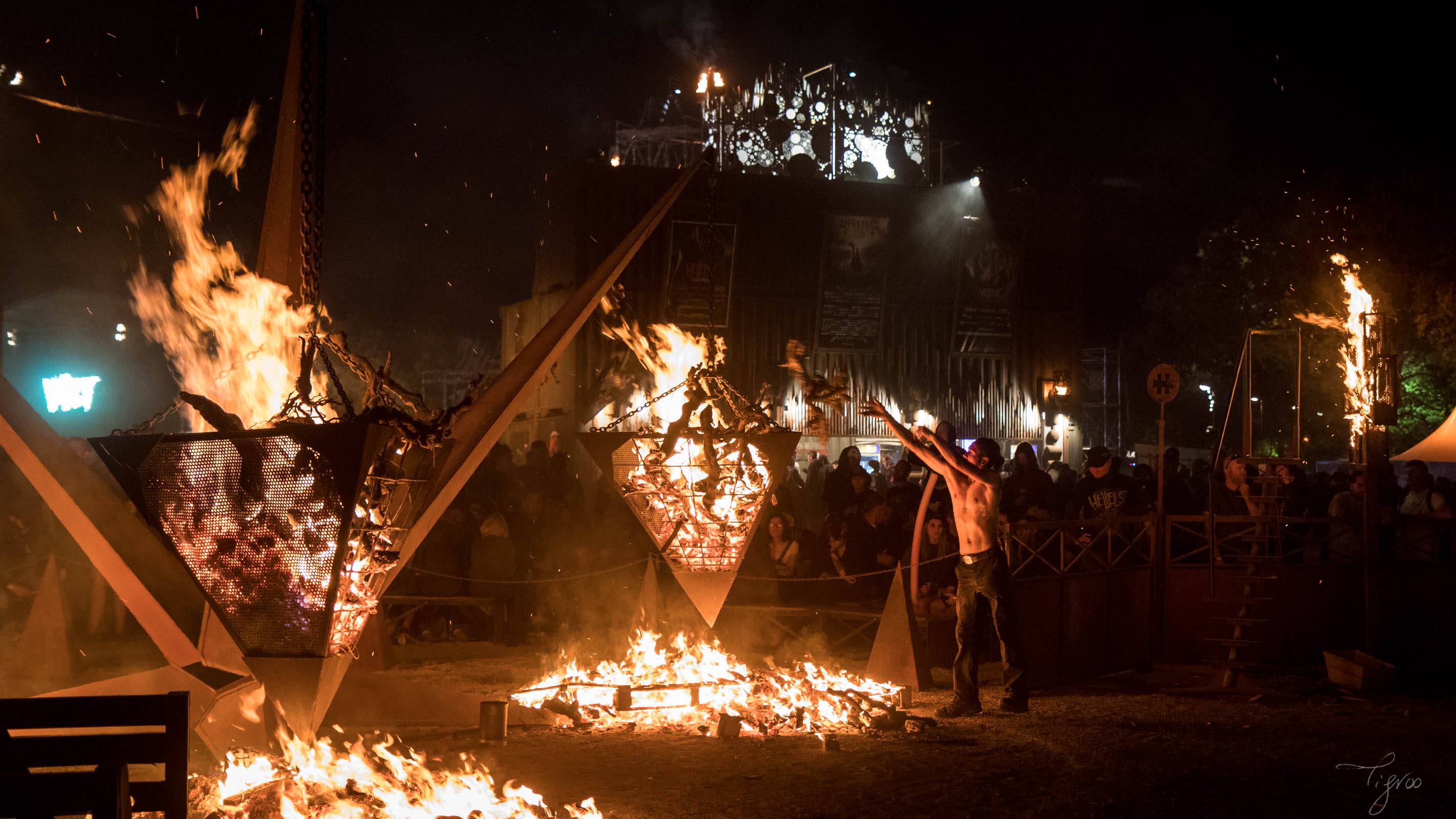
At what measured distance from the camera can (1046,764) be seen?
675 cm

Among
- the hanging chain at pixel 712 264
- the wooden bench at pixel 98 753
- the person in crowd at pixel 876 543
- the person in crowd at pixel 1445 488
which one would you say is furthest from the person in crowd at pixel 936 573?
the wooden bench at pixel 98 753

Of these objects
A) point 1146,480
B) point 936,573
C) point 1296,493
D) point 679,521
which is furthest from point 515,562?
point 1296,493

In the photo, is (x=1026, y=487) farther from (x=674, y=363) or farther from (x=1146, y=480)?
(x=674, y=363)

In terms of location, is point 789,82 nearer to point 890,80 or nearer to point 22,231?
point 890,80

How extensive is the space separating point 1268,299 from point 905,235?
1435 centimetres

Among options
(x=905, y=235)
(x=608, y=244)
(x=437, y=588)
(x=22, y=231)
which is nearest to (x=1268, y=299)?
(x=905, y=235)

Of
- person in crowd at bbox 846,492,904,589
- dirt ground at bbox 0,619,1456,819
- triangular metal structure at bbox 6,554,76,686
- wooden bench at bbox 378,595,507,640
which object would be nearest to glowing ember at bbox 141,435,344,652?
dirt ground at bbox 0,619,1456,819

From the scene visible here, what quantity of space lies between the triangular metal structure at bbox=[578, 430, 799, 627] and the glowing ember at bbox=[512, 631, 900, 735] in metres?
0.72

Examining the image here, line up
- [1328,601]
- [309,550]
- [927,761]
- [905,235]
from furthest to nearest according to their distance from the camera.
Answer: [905,235] < [1328,601] < [927,761] < [309,550]

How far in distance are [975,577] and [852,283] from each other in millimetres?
18778

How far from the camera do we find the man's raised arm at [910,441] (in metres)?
7.80

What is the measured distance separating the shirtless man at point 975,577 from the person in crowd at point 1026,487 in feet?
13.0

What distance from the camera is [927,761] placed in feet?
22.4

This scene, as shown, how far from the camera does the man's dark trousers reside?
27.0 ft
